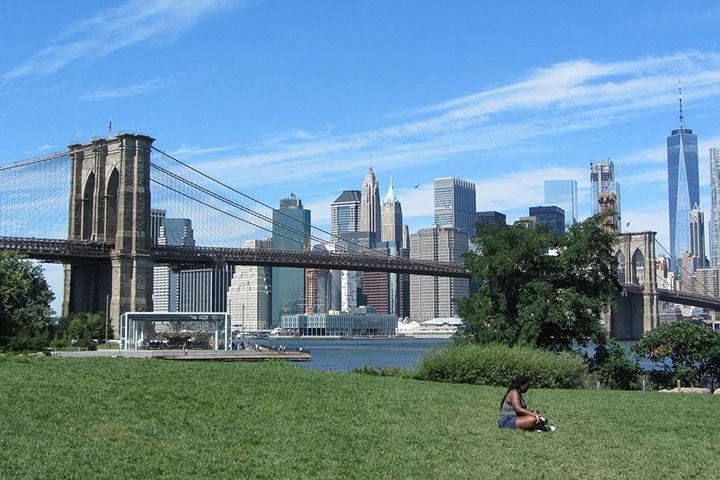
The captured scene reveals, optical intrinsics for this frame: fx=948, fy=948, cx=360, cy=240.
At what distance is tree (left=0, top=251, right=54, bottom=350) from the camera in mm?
43094

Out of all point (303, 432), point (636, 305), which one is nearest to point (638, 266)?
point (636, 305)

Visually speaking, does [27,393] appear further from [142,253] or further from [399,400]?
[142,253]

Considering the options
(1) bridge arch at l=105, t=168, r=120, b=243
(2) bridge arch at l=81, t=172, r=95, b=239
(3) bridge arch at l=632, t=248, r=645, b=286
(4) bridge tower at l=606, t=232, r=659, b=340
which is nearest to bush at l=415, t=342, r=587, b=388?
(1) bridge arch at l=105, t=168, r=120, b=243

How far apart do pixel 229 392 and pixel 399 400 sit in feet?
10.8

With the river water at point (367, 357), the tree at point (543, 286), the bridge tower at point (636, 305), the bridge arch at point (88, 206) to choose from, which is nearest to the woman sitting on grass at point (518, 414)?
the river water at point (367, 357)

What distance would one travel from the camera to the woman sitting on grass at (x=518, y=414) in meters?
14.9

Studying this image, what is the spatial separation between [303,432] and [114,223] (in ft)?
241

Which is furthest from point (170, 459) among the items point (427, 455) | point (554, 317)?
point (554, 317)

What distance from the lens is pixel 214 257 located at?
83.3m

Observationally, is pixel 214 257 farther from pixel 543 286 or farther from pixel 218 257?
pixel 543 286

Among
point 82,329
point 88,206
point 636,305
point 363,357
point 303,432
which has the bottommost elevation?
point 363,357

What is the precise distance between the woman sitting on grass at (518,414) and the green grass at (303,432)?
10.6 inches

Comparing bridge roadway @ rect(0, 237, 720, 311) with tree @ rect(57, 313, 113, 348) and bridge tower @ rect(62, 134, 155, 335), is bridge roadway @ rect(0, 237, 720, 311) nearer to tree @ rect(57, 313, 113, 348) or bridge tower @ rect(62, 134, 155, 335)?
bridge tower @ rect(62, 134, 155, 335)

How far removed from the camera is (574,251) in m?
37.3
